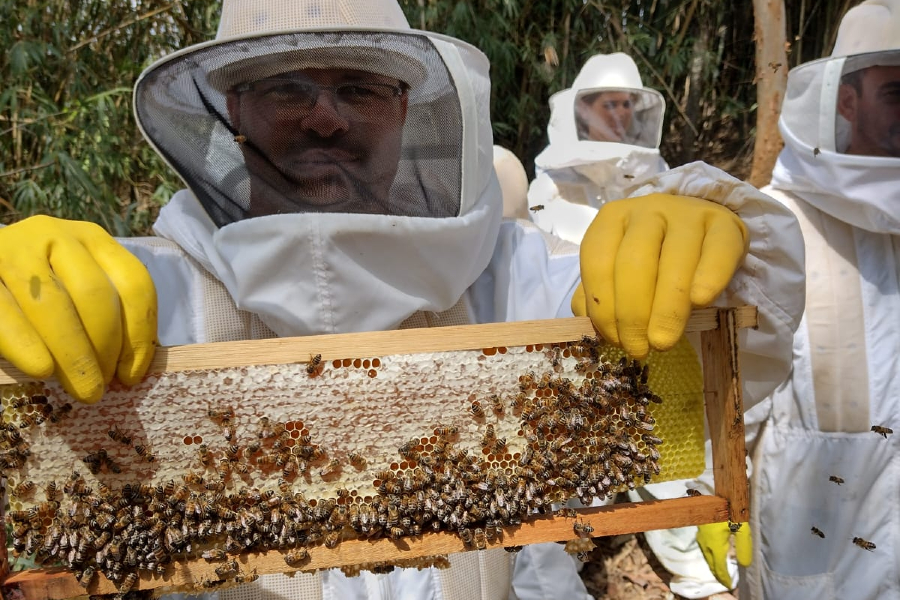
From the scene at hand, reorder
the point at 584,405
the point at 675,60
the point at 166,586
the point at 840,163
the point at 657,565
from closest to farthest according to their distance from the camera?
the point at 166,586
the point at 584,405
the point at 840,163
the point at 657,565
the point at 675,60

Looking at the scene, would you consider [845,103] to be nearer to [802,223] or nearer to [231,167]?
[802,223]

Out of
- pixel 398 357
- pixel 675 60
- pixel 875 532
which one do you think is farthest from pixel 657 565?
pixel 675 60

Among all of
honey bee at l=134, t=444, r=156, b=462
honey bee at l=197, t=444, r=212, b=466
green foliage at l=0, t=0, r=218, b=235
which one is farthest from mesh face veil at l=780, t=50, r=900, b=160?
green foliage at l=0, t=0, r=218, b=235

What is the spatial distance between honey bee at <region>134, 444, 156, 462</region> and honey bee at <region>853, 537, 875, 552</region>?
8.12 feet

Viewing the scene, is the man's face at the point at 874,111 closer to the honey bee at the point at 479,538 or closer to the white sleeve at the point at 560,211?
the honey bee at the point at 479,538

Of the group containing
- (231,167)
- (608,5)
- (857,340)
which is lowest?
(857,340)

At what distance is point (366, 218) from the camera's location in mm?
1351

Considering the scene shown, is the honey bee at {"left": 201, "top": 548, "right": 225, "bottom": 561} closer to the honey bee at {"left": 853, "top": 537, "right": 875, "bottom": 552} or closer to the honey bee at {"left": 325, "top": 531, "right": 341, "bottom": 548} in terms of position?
the honey bee at {"left": 325, "top": 531, "right": 341, "bottom": 548}

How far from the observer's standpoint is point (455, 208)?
1588 mm

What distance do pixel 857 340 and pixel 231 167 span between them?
2409 millimetres

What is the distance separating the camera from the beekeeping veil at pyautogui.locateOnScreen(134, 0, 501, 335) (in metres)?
1.40

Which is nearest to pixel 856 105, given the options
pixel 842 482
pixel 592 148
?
pixel 842 482

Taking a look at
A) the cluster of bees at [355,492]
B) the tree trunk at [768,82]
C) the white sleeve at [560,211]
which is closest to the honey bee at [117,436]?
the cluster of bees at [355,492]

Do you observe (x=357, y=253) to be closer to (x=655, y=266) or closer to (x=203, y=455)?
(x=203, y=455)
